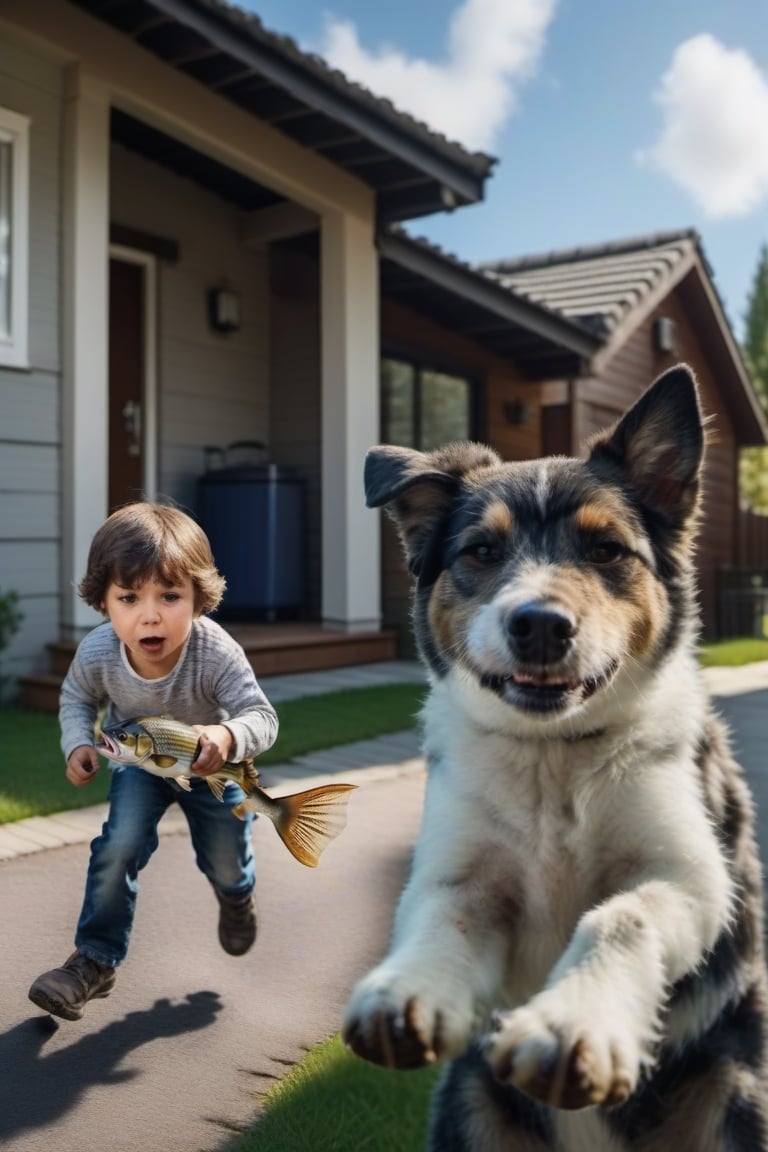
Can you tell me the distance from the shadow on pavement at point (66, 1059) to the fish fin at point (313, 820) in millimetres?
825

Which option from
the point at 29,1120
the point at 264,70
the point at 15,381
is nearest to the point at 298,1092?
the point at 29,1120

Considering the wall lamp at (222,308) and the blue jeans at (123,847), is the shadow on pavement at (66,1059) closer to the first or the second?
the blue jeans at (123,847)

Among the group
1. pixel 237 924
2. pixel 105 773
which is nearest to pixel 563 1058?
pixel 237 924

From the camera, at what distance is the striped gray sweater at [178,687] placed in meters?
2.13

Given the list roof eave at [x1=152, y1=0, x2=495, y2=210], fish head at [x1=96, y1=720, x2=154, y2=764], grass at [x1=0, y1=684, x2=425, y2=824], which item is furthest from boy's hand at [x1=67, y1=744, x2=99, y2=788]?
roof eave at [x1=152, y1=0, x2=495, y2=210]

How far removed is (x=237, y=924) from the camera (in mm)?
2650

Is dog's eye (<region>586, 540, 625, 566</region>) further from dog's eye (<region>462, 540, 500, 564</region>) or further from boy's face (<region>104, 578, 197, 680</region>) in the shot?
boy's face (<region>104, 578, 197, 680</region>)

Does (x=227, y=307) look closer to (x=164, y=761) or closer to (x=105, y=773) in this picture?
(x=105, y=773)

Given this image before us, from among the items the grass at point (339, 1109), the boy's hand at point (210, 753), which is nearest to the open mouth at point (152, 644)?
the boy's hand at point (210, 753)

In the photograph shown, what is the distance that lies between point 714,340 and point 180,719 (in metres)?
17.6

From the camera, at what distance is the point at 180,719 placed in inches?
84.6

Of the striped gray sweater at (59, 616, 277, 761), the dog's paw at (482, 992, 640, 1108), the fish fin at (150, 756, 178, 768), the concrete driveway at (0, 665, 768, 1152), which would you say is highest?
the striped gray sweater at (59, 616, 277, 761)

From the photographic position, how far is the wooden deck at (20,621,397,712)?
7.44 meters

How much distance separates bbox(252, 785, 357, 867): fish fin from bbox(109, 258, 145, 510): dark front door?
8.63 m
